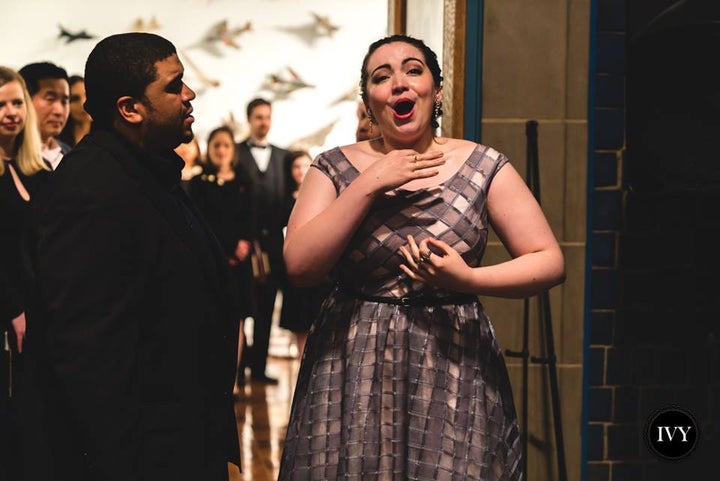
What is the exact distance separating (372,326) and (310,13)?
739cm

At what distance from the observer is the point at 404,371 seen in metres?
2.20

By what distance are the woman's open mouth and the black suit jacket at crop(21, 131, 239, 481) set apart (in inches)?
21.9

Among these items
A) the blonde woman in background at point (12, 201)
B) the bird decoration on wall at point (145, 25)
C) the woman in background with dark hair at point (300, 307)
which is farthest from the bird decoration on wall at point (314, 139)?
the blonde woman in background at point (12, 201)

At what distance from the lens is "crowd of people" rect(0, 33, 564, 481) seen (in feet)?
5.46

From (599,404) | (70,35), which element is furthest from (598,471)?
(70,35)

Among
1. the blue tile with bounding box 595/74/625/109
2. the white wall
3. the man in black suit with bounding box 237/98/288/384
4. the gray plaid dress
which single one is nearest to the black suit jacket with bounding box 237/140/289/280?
the man in black suit with bounding box 237/98/288/384

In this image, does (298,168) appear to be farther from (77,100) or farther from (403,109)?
(403,109)

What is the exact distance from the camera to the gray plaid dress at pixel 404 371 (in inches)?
85.5

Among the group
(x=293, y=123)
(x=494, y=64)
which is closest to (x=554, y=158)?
(x=494, y=64)

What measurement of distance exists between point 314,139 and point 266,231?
164cm

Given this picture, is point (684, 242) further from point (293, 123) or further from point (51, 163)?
point (293, 123)

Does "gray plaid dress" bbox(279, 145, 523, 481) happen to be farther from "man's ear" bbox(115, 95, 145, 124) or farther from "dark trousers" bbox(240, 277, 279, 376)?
"dark trousers" bbox(240, 277, 279, 376)

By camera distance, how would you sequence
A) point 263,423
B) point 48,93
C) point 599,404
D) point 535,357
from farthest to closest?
point 263,423 < point 48,93 < point 599,404 < point 535,357

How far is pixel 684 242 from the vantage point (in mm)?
3422
